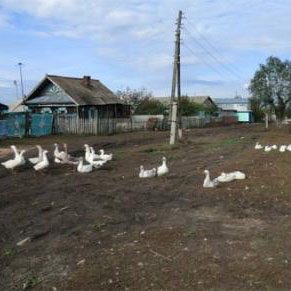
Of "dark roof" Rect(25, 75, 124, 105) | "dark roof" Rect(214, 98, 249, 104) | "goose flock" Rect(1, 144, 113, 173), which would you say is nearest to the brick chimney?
"dark roof" Rect(25, 75, 124, 105)

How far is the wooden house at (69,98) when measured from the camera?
1869 inches

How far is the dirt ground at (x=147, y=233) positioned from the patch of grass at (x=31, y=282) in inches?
0.5

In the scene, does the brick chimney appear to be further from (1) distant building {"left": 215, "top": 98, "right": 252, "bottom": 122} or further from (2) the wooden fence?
(1) distant building {"left": 215, "top": 98, "right": 252, "bottom": 122}

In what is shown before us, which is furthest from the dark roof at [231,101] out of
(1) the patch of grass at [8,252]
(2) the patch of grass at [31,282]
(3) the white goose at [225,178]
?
(2) the patch of grass at [31,282]

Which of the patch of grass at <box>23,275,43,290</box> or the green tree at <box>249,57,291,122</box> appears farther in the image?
the green tree at <box>249,57,291,122</box>

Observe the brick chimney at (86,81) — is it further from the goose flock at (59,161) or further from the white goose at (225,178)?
the white goose at (225,178)

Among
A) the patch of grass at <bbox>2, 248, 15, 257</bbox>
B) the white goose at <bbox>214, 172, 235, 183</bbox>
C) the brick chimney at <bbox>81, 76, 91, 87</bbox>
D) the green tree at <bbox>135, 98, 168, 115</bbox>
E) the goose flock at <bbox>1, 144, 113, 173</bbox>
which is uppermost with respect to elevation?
the brick chimney at <bbox>81, 76, 91, 87</bbox>

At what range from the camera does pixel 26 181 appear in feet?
48.3

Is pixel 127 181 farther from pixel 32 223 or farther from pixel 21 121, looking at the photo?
pixel 21 121

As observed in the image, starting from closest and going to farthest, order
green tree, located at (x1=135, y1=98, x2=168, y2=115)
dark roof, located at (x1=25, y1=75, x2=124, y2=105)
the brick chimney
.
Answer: dark roof, located at (x1=25, y1=75, x2=124, y2=105)
the brick chimney
green tree, located at (x1=135, y1=98, x2=168, y2=115)

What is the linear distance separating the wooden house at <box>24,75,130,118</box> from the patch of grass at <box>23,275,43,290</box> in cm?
4008

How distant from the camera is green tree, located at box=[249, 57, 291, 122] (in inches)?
2401

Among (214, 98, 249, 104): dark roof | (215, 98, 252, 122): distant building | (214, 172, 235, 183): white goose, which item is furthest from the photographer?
(214, 98, 249, 104): dark roof

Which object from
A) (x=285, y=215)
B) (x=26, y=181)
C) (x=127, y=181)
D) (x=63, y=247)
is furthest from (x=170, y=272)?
(x=26, y=181)
